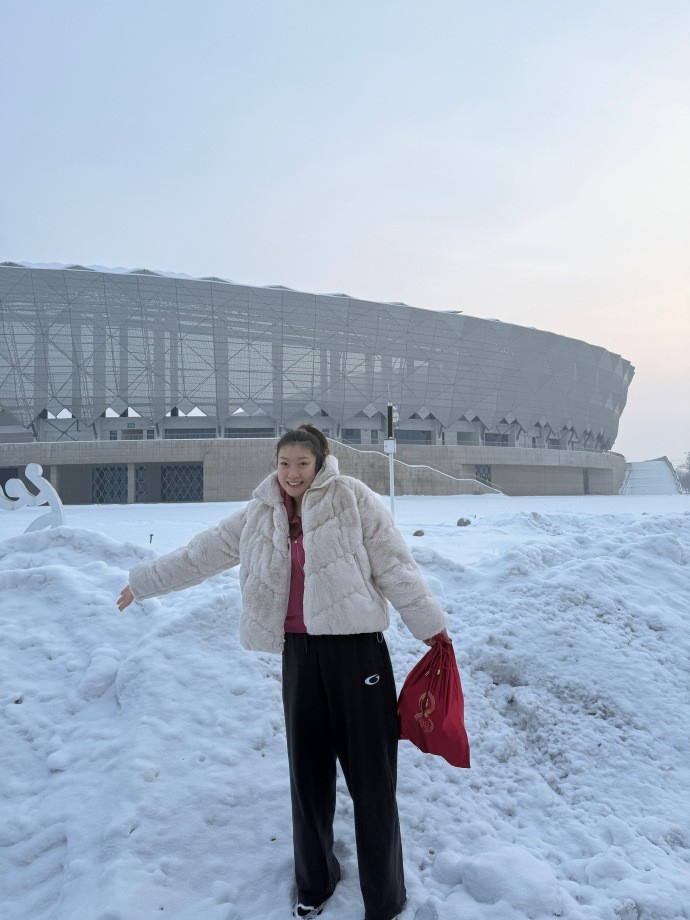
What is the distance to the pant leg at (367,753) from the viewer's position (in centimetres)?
250

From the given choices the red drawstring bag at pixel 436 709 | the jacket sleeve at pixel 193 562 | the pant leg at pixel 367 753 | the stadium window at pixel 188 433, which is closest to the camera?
the pant leg at pixel 367 753

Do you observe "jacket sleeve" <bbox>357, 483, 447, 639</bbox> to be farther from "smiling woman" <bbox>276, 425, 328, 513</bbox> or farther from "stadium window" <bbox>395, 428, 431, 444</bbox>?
"stadium window" <bbox>395, 428, 431, 444</bbox>

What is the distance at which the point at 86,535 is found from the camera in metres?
6.70

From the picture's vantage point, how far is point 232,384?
49.2 m

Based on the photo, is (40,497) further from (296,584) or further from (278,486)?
(296,584)

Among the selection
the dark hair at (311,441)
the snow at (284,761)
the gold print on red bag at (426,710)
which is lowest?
the snow at (284,761)

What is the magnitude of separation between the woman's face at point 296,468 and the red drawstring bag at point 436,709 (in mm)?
934

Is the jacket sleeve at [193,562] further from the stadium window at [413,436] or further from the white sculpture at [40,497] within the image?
the stadium window at [413,436]

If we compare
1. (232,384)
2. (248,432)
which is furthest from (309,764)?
(248,432)

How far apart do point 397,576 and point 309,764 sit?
91 centimetres

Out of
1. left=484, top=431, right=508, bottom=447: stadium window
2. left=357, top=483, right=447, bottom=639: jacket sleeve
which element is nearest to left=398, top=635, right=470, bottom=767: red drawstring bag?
left=357, top=483, right=447, bottom=639: jacket sleeve

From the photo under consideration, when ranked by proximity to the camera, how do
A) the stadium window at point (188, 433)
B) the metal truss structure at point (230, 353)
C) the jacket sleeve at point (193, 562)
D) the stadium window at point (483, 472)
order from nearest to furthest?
the jacket sleeve at point (193, 562) → the metal truss structure at point (230, 353) → the stadium window at point (483, 472) → the stadium window at point (188, 433)

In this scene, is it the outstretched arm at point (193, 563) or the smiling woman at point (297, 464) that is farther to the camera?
the outstretched arm at point (193, 563)

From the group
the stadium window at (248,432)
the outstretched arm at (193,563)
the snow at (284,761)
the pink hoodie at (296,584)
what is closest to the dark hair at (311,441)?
the pink hoodie at (296,584)
